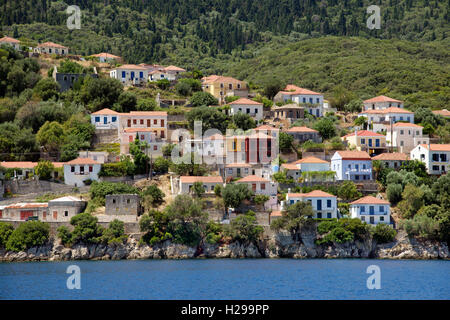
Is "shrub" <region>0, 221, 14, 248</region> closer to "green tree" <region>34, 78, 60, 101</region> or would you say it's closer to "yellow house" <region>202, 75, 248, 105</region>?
"green tree" <region>34, 78, 60, 101</region>

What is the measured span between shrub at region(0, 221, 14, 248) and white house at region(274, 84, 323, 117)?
1503 inches

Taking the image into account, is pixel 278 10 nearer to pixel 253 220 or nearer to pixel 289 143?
pixel 289 143

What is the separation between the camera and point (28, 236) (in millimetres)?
57531

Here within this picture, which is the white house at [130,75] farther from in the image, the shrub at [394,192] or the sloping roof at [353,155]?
the shrub at [394,192]

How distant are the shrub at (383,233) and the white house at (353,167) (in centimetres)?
964

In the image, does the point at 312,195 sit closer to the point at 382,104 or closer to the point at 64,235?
the point at 64,235

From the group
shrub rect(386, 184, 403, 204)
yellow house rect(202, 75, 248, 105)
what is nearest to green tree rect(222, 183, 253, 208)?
shrub rect(386, 184, 403, 204)

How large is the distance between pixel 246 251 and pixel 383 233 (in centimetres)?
1051

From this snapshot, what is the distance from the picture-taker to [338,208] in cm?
6531

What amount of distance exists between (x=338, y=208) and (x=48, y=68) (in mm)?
44838

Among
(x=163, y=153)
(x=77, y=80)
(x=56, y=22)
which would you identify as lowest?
(x=163, y=153)

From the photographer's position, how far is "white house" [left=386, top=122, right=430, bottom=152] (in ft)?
253

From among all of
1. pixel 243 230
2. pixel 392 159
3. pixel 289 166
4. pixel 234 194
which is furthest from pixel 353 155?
pixel 243 230
